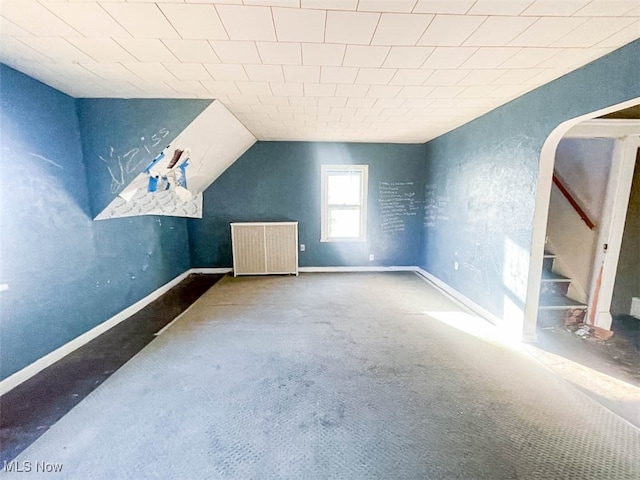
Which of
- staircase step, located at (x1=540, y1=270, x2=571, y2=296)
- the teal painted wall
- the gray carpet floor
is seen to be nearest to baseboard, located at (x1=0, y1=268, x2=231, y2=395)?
the gray carpet floor

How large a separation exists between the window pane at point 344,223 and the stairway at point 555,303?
2.66 metres

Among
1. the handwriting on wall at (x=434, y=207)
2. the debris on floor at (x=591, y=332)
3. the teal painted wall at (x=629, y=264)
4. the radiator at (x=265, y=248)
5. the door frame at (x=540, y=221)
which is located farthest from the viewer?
the radiator at (x=265, y=248)

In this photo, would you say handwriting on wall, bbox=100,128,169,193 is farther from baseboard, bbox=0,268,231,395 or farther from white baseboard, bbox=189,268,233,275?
white baseboard, bbox=189,268,233,275

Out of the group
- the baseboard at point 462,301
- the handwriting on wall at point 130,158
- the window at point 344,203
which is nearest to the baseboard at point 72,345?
the handwriting on wall at point 130,158

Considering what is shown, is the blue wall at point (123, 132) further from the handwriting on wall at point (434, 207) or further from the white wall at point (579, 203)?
the white wall at point (579, 203)

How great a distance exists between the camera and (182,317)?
10.1 ft

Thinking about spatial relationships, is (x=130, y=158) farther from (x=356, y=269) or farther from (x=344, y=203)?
(x=356, y=269)

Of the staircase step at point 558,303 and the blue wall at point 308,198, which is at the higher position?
the blue wall at point 308,198

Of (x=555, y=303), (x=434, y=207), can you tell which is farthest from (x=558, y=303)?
(x=434, y=207)

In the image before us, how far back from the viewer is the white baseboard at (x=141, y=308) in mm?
1966

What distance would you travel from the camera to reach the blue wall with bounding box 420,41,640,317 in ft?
5.90

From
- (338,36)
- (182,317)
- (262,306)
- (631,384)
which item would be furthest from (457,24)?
(182,317)

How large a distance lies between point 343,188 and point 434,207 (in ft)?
5.04

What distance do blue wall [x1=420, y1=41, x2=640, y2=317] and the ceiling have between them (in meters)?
0.15
